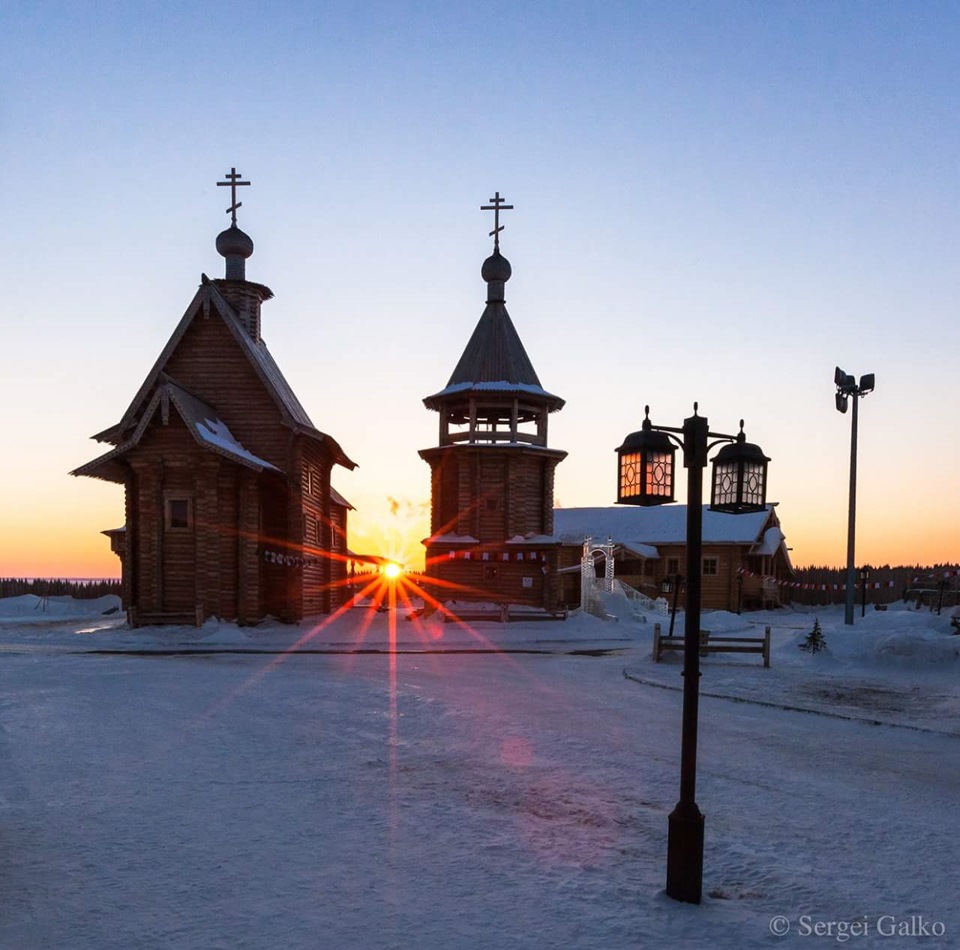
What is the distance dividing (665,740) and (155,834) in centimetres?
634

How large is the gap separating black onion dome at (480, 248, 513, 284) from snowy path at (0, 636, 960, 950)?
26321mm

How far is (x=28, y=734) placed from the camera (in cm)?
1005

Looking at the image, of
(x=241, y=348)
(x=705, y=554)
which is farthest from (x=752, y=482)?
(x=705, y=554)

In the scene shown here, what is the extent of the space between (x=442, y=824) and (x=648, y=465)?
11.6 feet

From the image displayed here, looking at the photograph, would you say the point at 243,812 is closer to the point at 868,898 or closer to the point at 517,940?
the point at 517,940

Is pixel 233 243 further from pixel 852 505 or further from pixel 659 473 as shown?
pixel 659 473

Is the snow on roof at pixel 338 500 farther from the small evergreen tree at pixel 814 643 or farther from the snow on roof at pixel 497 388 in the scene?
the small evergreen tree at pixel 814 643

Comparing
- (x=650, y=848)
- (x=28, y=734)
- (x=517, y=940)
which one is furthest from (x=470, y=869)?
(x=28, y=734)

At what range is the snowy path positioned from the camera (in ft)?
16.4

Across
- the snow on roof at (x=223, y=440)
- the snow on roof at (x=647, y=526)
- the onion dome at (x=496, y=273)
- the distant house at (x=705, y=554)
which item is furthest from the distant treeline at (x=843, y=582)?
the snow on roof at (x=223, y=440)

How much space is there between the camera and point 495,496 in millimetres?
32906

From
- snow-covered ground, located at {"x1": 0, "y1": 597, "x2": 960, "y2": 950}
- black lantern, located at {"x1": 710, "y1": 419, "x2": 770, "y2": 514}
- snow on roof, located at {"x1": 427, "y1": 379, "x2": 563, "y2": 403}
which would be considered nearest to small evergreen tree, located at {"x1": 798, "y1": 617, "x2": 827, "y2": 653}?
snow-covered ground, located at {"x1": 0, "y1": 597, "x2": 960, "y2": 950}

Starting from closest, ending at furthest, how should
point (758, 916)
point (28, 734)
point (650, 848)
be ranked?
point (758, 916) < point (650, 848) < point (28, 734)

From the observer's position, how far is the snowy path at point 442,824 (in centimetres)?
501
